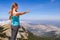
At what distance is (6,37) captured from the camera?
18.4m

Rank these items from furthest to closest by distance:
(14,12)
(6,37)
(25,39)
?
(25,39) → (6,37) → (14,12)

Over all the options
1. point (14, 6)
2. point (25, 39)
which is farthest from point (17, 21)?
point (25, 39)

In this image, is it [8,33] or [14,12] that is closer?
[14,12]

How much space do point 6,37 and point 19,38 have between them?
176 cm

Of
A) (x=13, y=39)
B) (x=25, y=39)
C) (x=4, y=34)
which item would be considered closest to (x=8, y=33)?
(x=4, y=34)

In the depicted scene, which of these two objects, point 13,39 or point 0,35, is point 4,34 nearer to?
point 0,35

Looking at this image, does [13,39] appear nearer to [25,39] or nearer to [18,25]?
[18,25]

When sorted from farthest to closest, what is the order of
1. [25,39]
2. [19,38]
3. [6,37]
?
[25,39], [19,38], [6,37]

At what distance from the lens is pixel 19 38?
64.5 ft

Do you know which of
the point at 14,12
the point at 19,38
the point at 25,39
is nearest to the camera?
the point at 14,12

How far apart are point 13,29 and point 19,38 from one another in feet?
28.0

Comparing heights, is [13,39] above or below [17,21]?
below

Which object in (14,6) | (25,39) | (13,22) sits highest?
(14,6)

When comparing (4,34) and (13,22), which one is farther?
(4,34)
